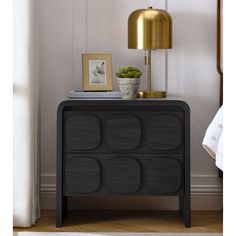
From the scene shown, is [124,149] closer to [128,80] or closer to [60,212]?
[128,80]

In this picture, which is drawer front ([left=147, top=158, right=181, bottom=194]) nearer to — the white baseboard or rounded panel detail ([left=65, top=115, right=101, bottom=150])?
rounded panel detail ([left=65, top=115, right=101, bottom=150])

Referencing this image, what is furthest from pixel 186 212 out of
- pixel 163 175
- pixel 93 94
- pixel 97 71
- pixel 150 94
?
pixel 97 71

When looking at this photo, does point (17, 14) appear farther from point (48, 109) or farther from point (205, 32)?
point (205, 32)

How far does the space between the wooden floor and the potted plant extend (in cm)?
72

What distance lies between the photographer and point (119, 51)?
3.48 metres

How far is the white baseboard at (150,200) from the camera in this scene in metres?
3.50

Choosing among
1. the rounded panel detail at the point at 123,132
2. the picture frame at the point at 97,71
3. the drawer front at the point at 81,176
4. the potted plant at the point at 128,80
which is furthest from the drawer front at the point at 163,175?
the picture frame at the point at 97,71

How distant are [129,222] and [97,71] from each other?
90 centimetres

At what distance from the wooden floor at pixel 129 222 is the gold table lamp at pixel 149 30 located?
721 millimetres

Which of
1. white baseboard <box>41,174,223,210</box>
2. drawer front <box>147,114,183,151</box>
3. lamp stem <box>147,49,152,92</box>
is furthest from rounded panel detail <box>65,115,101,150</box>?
white baseboard <box>41,174,223,210</box>

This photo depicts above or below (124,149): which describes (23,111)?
above

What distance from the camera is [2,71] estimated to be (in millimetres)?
745

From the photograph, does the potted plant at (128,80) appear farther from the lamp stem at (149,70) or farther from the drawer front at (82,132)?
the drawer front at (82,132)

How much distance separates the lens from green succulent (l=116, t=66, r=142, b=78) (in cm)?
Answer: 316
